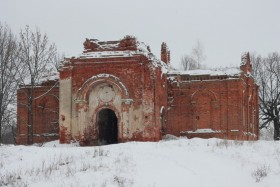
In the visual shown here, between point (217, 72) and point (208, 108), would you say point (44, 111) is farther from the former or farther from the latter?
point (217, 72)

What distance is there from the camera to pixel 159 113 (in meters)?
28.6

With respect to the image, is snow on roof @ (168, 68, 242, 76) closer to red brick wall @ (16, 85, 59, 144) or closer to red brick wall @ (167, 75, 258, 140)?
red brick wall @ (167, 75, 258, 140)

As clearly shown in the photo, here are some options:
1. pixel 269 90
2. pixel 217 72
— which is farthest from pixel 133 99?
pixel 269 90

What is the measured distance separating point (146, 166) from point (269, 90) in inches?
1211

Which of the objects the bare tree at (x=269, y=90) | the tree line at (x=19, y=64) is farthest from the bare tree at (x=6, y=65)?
the bare tree at (x=269, y=90)

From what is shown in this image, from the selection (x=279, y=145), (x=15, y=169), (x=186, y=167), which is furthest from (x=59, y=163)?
(x=279, y=145)

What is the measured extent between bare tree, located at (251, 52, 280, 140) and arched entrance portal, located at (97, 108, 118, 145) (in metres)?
16.6

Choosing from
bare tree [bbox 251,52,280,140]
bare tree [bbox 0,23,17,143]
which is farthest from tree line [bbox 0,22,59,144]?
bare tree [bbox 251,52,280,140]

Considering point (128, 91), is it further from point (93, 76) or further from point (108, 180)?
point (108, 180)

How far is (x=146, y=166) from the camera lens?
51.4ft

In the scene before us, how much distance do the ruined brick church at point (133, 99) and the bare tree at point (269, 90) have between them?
30.7 ft

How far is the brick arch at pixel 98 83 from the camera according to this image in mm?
27422

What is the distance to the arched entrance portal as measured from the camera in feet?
95.2

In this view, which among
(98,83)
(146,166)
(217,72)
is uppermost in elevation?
(217,72)
